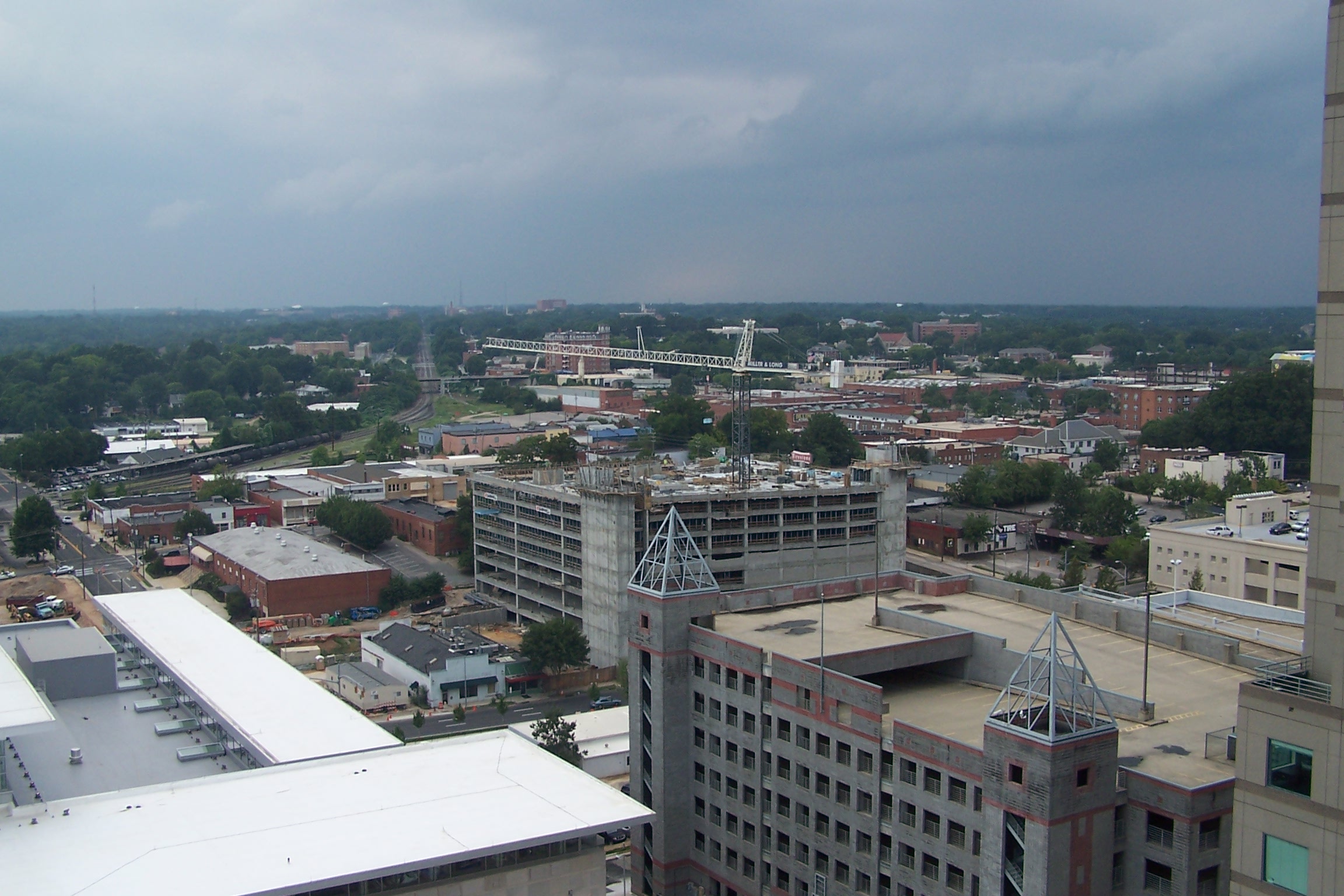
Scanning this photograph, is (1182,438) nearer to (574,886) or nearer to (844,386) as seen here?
(844,386)

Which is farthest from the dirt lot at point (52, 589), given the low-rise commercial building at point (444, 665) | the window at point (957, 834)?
the window at point (957, 834)

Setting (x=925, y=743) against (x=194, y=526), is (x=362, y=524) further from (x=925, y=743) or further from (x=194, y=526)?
(x=925, y=743)

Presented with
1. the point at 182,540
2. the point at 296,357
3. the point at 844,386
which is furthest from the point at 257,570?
the point at 296,357

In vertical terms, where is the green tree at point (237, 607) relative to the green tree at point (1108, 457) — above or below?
below

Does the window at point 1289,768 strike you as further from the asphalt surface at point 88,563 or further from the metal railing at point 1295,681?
the asphalt surface at point 88,563

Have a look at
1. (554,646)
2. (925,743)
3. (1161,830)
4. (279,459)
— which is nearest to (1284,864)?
(1161,830)

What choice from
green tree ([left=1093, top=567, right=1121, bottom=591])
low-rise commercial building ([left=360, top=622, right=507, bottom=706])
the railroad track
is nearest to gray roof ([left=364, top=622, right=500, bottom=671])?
low-rise commercial building ([left=360, top=622, right=507, bottom=706])
